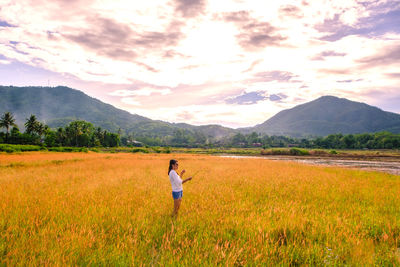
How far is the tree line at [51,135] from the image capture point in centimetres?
7081

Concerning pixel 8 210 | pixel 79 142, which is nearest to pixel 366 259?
pixel 8 210

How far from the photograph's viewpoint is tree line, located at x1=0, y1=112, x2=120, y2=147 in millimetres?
70812

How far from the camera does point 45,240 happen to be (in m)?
3.80

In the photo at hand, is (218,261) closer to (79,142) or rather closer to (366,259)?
(366,259)

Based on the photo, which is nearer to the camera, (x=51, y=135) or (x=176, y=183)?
(x=176, y=183)

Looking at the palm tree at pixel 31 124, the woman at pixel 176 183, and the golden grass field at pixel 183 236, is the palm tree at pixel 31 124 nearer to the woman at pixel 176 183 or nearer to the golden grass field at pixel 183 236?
the golden grass field at pixel 183 236

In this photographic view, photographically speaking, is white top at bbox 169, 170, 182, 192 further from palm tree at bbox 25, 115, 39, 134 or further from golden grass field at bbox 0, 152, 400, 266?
palm tree at bbox 25, 115, 39, 134

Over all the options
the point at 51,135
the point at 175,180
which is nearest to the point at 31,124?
the point at 51,135

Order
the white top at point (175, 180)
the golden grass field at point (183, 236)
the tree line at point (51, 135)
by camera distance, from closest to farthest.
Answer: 1. the golden grass field at point (183, 236)
2. the white top at point (175, 180)
3. the tree line at point (51, 135)

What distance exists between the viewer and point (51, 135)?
81.2 meters

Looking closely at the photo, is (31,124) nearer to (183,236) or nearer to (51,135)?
(51,135)

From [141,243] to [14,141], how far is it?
9074 centimetres

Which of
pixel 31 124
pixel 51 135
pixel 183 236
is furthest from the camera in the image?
pixel 31 124

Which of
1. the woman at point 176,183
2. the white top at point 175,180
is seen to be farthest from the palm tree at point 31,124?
the white top at point 175,180
